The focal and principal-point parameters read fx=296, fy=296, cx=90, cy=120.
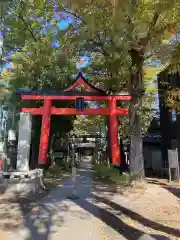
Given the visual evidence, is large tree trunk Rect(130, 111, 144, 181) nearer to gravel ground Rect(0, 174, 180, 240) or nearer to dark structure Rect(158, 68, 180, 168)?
gravel ground Rect(0, 174, 180, 240)

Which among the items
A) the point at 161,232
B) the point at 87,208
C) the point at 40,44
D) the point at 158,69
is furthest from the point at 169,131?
the point at 161,232

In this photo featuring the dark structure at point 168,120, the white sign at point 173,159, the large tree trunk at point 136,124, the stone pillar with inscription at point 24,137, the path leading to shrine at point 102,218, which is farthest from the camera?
the dark structure at point 168,120

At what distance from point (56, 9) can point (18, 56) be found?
765 cm

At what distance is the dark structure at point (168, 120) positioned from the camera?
907 inches

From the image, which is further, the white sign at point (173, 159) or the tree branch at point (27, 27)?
the tree branch at point (27, 27)

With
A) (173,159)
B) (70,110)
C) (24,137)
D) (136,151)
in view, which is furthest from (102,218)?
(173,159)

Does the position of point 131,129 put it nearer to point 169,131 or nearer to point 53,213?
point 53,213

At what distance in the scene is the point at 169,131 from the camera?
83.3ft

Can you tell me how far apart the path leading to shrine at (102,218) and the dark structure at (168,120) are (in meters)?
12.5

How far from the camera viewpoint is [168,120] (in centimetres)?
2548

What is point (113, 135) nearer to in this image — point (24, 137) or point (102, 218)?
point (24, 137)

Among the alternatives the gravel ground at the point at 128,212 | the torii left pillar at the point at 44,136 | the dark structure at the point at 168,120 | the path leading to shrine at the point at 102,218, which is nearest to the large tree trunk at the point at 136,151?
the gravel ground at the point at 128,212

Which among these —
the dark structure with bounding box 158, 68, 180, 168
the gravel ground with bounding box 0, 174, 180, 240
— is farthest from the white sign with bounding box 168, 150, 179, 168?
the dark structure with bounding box 158, 68, 180, 168

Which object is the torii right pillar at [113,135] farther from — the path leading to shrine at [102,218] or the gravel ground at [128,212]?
the path leading to shrine at [102,218]
